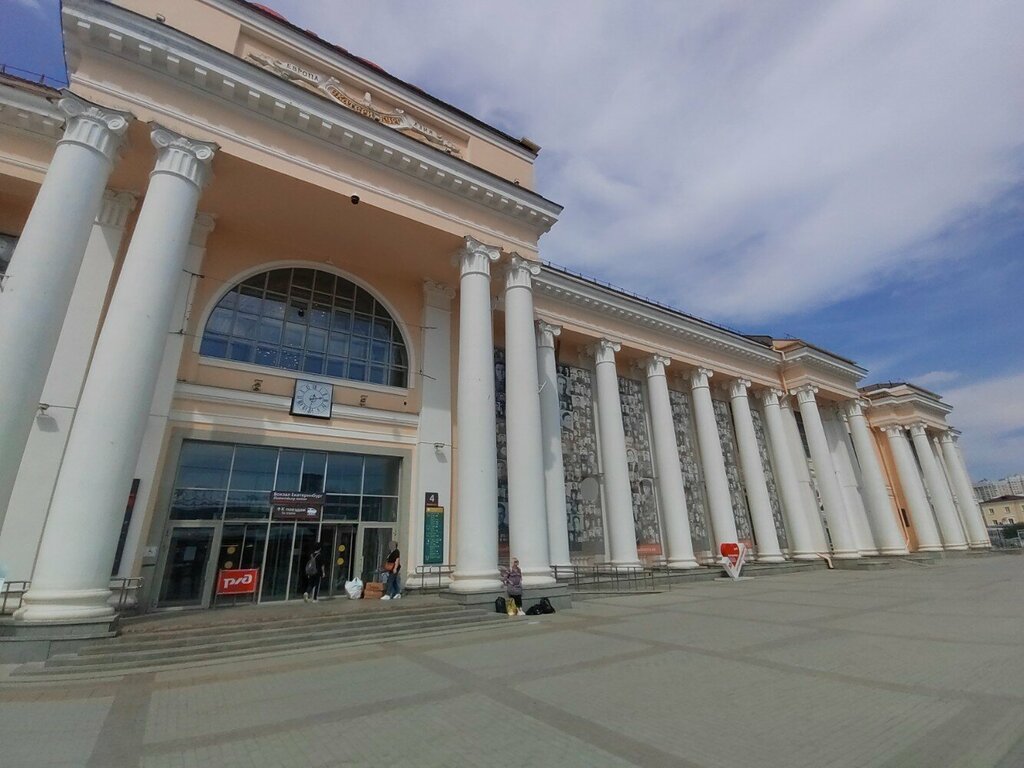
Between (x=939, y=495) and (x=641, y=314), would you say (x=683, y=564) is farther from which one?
(x=939, y=495)

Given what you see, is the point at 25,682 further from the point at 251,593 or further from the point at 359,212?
the point at 359,212

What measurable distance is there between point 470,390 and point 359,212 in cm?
529

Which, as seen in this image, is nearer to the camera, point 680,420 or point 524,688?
point 524,688

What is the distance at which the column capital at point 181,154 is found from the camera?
920 centimetres

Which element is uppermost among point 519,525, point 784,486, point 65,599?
point 784,486

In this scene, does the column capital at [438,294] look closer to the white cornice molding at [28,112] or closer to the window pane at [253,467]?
the window pane at [253,467]

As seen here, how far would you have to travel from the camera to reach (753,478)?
21.6 meters

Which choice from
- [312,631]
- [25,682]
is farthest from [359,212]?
[25,682]

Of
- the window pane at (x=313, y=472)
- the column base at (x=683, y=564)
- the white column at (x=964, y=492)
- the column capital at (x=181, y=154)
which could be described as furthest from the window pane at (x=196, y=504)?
the white column at (x=964, y=492)

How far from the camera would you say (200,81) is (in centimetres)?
985

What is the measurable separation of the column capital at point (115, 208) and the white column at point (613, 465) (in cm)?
1482

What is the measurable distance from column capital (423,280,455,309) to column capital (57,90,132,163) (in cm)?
806

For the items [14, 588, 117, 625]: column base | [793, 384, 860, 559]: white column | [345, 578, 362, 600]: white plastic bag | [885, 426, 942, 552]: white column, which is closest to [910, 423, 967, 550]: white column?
[885, 426, 942, 552]: white column

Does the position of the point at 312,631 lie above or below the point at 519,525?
below
